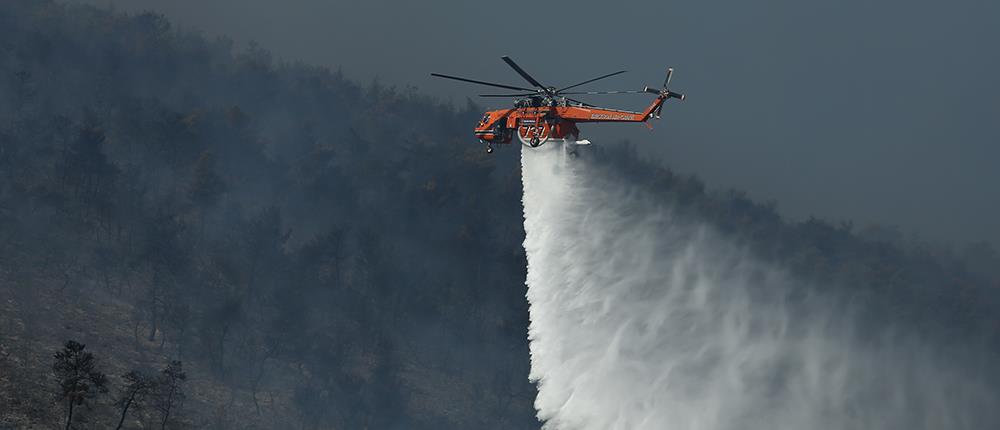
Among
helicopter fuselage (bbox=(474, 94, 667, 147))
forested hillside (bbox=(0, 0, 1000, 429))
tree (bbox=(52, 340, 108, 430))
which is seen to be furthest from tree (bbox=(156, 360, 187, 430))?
helicopter fuselage (bbox=(474, 94, 667, 147))

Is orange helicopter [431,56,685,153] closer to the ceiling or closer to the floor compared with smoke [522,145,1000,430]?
closer to the ceiling

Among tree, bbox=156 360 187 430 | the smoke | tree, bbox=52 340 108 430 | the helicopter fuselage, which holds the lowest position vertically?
tree, bbox=156 360 187 430

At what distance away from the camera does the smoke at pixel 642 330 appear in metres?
50.3

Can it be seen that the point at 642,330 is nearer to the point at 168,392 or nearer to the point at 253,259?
the point at 168,392

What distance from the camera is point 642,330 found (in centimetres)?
5281

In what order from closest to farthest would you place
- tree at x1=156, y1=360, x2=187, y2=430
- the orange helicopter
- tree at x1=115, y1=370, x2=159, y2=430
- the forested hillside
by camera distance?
the orange helicopter → tree at x1=115, y1=370, x2=159, y2=430 → tree at x1=156, y1=360, x2=187, y2=430 → the forested hillside

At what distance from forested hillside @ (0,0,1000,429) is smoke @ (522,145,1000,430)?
119 feet

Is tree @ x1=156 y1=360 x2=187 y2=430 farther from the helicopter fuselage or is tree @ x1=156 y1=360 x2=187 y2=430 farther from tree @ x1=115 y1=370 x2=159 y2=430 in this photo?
the helicopter fuselage

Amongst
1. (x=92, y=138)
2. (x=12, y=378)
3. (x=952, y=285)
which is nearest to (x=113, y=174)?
(x=92, y=138)

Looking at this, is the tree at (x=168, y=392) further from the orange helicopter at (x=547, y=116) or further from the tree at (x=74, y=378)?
the orange helicopter at (x=547, y=116)

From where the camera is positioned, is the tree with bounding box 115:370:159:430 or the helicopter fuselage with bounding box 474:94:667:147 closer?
the helicopter fuselage with bounding box 474:94:667:147

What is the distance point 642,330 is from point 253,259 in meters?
75.7

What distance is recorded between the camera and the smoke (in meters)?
50.3

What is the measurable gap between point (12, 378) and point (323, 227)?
6714 cm
